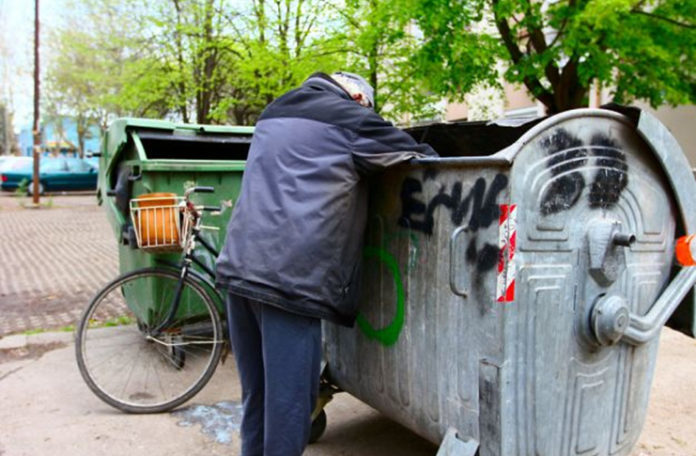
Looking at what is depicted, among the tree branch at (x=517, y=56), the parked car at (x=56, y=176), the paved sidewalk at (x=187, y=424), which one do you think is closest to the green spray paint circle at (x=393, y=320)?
the paved sidewalk at (x=187, y=424)

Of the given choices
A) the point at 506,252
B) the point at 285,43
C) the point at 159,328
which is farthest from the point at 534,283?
the point at 285,43

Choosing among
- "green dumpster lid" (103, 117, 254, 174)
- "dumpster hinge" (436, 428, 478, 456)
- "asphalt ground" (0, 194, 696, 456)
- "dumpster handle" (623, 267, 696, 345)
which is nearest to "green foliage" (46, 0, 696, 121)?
"green dumpster lid" (103, 117, 254, 174)

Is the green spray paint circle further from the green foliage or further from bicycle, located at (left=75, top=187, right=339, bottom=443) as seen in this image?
the green foliage

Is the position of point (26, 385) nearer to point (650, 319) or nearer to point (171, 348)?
point (171, 348)

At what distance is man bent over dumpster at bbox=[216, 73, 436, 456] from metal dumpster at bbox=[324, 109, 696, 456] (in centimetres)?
24

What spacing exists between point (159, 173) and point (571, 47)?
18.0 ft

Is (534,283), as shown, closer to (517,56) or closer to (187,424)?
(187,424)

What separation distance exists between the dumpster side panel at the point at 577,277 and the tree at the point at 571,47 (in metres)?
5.16

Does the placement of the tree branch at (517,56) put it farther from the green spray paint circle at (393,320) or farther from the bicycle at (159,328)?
the green spray paint circle at (393,320)

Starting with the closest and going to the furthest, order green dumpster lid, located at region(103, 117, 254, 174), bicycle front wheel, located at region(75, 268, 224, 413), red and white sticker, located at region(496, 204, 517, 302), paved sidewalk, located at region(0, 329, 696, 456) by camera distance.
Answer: red and white sticker, located at region(496, 204, 517, 302)
paved sidewalk, located at region(0, 329, 696, 456)
bicycle front wheel, located at region(75, 268, 224, 413)
green dumpster lid, located at region(103, 117, 254, 174)

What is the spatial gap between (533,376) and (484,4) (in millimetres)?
6999

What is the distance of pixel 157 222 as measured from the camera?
12.5ft

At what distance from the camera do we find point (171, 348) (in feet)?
13.9

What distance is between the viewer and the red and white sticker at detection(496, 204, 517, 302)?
2.10 m
